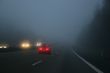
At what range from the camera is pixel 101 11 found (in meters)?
106

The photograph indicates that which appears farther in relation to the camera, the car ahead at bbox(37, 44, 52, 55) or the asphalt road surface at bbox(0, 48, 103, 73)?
the car ahead at bbox(37, 44, 52, 55)

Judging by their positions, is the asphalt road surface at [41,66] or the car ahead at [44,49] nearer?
the asphalt road surface at [41,66]

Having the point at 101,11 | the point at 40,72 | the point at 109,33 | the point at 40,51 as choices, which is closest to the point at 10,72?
the point at 40,72

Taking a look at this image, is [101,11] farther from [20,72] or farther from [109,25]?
[20,72]

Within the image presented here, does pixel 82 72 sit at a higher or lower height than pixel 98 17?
lower

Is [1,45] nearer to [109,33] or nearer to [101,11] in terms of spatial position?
[109,33]

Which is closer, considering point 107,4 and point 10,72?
point 10,72

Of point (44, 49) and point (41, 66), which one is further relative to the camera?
point (44, 49)

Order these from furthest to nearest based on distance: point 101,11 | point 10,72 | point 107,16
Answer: point 101,11 → point 107,16 → point 10,72

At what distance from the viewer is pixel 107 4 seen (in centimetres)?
9662

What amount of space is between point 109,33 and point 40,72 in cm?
7437

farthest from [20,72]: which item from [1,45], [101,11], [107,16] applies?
[101,11]

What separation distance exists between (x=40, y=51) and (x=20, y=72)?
2618 cm

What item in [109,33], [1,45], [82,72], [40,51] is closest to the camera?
[82,72]
